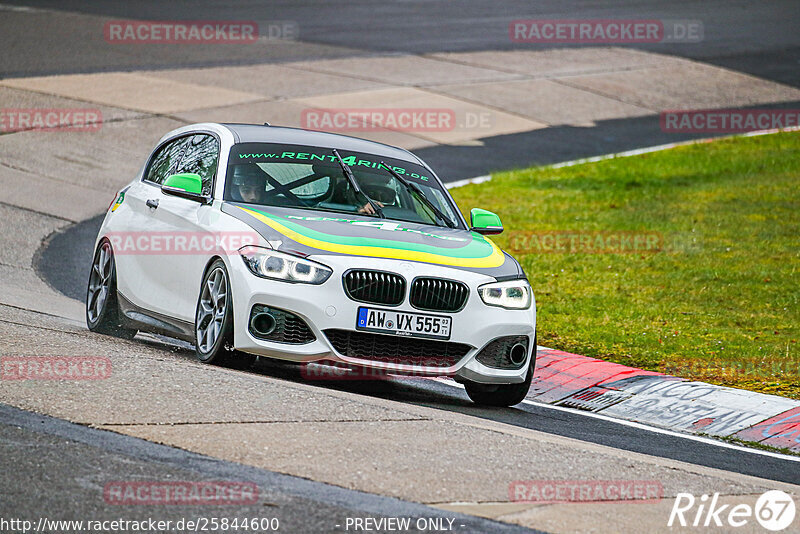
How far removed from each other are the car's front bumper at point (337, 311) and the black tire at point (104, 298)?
2.06 metres

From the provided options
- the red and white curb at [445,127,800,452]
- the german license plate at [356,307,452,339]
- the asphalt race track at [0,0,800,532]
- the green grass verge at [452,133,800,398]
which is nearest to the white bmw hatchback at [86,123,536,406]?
the german license plate at [356,307,452,339]

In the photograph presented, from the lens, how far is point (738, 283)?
44.5 feet

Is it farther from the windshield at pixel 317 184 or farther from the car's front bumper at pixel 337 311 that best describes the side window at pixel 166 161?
the car's front bumper at pixel 337 311

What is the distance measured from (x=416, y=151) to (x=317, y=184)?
1222 centimetres

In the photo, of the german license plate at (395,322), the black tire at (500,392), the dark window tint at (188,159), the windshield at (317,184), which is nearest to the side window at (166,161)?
the dark window tint at (188,159)

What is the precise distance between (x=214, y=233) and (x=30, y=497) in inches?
139

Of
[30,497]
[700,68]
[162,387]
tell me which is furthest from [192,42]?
[30,497]

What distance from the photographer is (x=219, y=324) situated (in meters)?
8.45

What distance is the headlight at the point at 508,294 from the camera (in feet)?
27.7

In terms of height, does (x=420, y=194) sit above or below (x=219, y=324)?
above

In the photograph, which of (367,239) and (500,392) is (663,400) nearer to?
(500,392)

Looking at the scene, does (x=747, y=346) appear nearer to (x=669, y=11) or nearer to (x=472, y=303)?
(x=472, y=303)

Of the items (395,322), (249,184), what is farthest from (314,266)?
(249,184)

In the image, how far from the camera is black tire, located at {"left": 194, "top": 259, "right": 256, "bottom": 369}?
8.31 m
